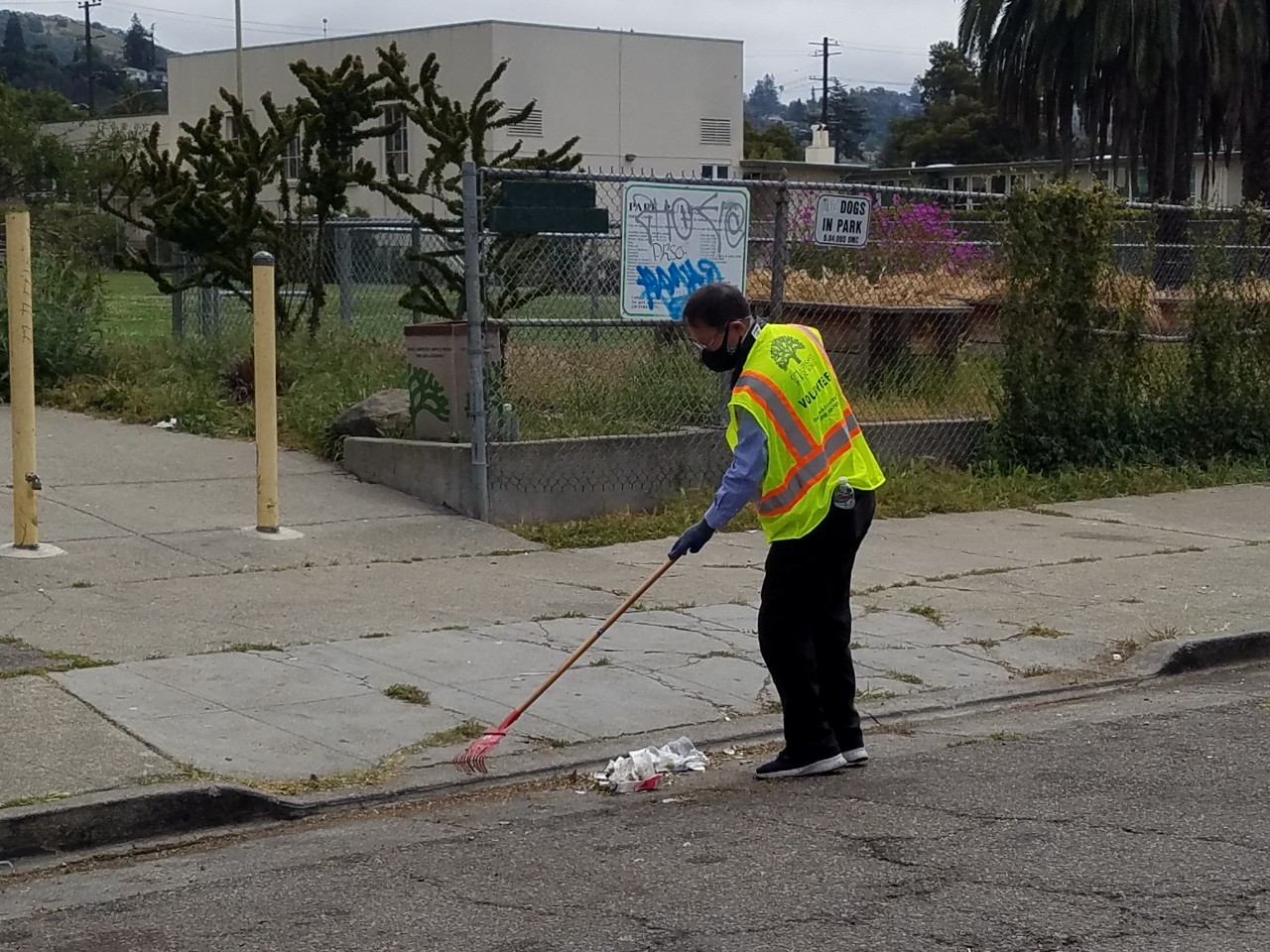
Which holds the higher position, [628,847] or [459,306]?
[459,306]

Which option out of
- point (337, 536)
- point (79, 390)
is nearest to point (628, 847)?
point (337, 536)

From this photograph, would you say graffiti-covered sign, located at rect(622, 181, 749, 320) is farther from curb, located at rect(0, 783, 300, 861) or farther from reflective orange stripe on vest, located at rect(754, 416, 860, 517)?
curb, located at rect(0, 783, 300, 861)

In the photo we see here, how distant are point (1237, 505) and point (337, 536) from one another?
6268 mm

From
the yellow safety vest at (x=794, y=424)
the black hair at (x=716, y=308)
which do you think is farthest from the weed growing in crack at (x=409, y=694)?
the black hair at (x=716, y=308)

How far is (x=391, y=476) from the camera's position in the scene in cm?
1066

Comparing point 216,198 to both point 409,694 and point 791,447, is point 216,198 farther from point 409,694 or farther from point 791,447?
point 791,447

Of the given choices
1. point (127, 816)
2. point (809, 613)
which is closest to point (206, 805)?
point (127, 816)

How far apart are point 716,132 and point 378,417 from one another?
4346 centimetres

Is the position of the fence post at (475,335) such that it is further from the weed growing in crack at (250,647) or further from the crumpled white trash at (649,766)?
the crumpled white trash at (649,766)

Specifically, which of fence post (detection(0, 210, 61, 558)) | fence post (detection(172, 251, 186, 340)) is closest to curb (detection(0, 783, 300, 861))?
fence post (detection(0, 210, 61, 558))

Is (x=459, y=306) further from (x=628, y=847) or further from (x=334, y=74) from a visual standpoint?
(x=628, y=847)

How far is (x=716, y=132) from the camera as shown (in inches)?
2087

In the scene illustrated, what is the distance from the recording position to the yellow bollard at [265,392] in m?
9.15

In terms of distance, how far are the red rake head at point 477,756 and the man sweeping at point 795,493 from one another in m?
0.93
